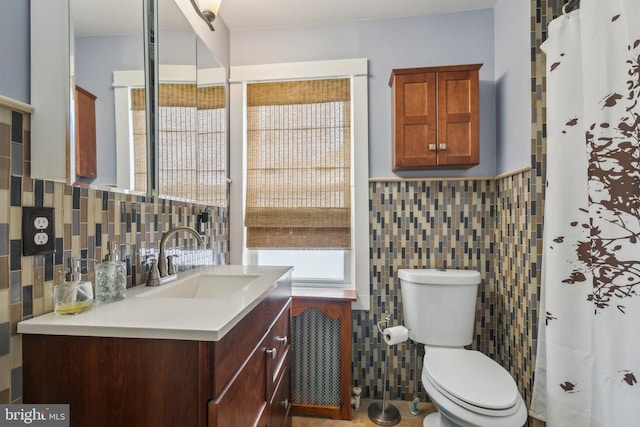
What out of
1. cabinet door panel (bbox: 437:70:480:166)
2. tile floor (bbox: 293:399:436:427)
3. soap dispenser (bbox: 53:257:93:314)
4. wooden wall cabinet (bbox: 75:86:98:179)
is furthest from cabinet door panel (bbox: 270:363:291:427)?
cabinet door panel (bbox: 437:70:480:166)

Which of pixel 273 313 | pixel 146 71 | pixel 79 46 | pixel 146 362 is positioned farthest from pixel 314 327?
pixel 79 46

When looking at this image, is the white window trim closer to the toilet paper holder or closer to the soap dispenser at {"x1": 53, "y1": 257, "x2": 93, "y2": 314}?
the toilet paper holder

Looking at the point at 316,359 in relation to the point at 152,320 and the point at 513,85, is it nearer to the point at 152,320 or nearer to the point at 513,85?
the point at 152,320

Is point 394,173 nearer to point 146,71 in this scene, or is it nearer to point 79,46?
point 146,71

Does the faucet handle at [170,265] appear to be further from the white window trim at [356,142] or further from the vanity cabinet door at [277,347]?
the white window trim at [356,142]

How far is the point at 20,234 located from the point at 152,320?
39 centimetres

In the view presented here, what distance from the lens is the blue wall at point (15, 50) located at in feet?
2.49

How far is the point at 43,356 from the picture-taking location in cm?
75

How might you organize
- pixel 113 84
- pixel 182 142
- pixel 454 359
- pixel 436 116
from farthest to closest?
pixel 436 116, pixel 454 359, pixel 182 142, pixel 113 84

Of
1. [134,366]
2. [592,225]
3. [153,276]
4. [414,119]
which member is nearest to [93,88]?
[153,276]

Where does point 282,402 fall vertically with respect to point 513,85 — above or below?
below

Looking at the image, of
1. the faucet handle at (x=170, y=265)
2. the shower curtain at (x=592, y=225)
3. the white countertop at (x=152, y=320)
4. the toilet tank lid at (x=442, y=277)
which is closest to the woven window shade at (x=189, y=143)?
the faucet handle at (x=170, y=265)

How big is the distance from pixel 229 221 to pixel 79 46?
138 centimetres

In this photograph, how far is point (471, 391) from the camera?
1.32 m
